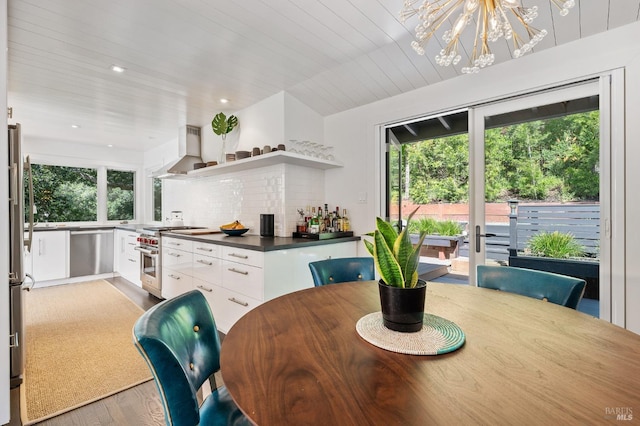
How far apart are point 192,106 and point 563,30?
3.42 m

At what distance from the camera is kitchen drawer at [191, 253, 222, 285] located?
275cm

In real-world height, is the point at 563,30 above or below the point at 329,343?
above

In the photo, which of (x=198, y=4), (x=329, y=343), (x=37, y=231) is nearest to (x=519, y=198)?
(x=329, y=343)

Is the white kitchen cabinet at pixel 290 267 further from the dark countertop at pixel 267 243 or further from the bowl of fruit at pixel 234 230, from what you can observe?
the bowl of fruit at pixel 234 230

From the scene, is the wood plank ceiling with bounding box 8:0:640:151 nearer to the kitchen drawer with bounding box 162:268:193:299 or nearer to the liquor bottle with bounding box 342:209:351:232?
the liquor bottle with bounding box 342:209:351:232

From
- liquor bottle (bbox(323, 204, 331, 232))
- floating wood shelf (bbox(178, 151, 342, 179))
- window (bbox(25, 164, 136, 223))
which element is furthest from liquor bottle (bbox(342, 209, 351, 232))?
window (bbox(25, 164, 136, 223))

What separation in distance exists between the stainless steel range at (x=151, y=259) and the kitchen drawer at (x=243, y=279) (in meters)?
1.41

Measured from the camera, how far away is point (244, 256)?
2.45m

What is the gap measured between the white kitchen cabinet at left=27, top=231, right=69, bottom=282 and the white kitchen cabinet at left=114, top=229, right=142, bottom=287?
64 centimetres

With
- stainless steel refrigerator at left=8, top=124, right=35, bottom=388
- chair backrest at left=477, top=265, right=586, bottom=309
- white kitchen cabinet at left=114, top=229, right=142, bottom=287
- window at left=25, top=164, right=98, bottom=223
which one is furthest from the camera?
window at left=25, top=164, right=98, bottom=223

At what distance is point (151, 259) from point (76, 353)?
4.87 ft

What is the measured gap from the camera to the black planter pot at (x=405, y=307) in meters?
0.89

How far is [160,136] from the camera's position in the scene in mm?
4789

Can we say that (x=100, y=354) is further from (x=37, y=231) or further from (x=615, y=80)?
(x=615, y=80)
